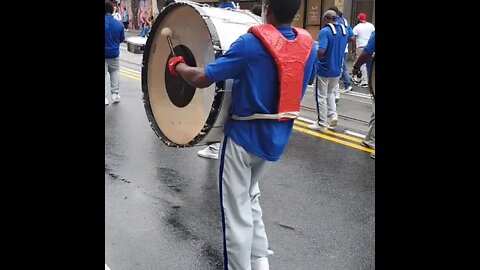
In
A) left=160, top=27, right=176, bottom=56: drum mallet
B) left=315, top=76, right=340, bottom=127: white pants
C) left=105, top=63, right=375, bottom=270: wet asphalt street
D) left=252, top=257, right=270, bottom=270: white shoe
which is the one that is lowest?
left=105, top=63, right=375, bottom=270: wet asphalt street

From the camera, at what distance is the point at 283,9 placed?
271 centimetres

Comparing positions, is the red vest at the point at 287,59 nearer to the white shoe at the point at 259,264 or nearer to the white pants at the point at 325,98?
the white shoe at the point at 259,264

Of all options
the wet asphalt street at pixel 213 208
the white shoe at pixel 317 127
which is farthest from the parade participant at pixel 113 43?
the white shoe at pixel 317 127

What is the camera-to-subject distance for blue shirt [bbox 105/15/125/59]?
884cm

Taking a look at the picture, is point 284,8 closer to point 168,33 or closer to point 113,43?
point 168,33

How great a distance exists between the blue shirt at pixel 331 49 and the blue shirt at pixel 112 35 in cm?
355

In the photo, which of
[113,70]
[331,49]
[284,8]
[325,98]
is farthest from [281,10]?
[113,70]

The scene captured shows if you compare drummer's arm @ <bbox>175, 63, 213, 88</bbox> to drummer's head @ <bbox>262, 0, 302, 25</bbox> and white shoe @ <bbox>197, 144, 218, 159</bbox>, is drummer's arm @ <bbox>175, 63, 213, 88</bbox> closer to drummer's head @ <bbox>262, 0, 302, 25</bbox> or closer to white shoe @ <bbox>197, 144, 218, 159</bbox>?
drummer's head @ <bbox>262, 0, 302, 25</bbox>

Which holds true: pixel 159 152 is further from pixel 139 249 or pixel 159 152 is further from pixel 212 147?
pixel 139 249

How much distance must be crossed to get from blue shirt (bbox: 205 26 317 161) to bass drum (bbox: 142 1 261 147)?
0.44ft

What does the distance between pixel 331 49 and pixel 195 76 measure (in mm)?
4917

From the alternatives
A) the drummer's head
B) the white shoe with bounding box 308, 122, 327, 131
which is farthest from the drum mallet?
the white shoe with bounding box 308, 122, 327, 131

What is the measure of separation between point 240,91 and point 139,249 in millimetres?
1519
